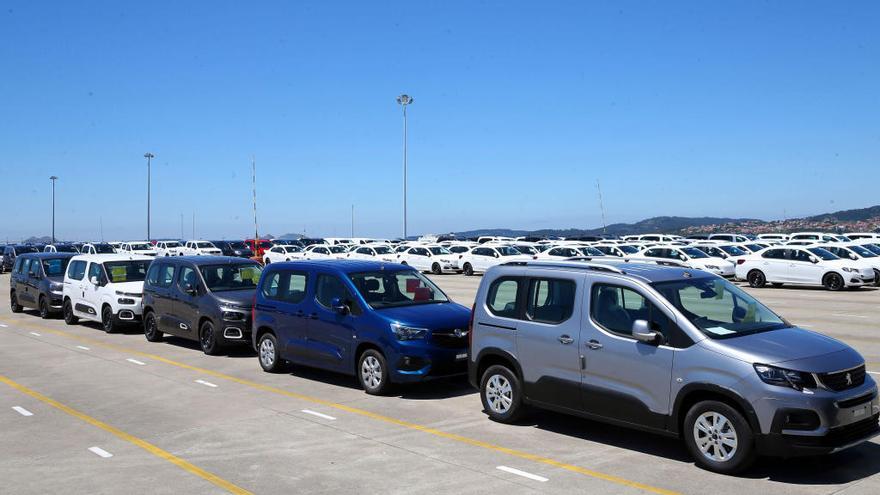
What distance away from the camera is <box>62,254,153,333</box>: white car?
17.8m

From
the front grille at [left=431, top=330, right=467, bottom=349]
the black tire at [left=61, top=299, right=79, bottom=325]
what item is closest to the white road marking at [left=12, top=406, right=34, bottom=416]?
the front grille at [left=431, top=330, right=467, bottom=349]

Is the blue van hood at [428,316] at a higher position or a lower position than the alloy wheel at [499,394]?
higher

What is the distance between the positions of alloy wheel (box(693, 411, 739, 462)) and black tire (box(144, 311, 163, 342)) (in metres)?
12.2

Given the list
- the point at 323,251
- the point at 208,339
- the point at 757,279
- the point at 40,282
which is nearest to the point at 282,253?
the point at 323,251

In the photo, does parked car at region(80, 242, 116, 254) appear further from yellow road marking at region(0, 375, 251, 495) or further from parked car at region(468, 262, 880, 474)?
parked car at region(468, 262, 880, 474)

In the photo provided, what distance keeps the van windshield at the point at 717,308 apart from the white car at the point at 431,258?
1351 inches

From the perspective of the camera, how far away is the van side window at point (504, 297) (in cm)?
894

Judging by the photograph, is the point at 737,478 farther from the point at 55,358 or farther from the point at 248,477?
Result: the point at 55,358

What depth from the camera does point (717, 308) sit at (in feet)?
25.2

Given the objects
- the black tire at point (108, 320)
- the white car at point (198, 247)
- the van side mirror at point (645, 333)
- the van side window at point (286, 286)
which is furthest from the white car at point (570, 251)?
the van side mirror at point (645, 333)

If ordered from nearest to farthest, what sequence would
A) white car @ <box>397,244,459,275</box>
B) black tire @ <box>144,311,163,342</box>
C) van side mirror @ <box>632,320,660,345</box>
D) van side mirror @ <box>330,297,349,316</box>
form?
van side mirror @ <box>632,320,660,345</box> → van side mirror @ <box>330,297,349,316</box> → black tire @ <box>144,311,163,342</box> → white car @ <box>397,244,459,275</box>

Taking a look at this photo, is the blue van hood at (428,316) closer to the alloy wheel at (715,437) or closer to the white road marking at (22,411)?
the alloy wheel at (715,437)

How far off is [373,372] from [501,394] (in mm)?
2299

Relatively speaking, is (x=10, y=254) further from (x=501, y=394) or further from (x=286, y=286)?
(x=501, y=394)
